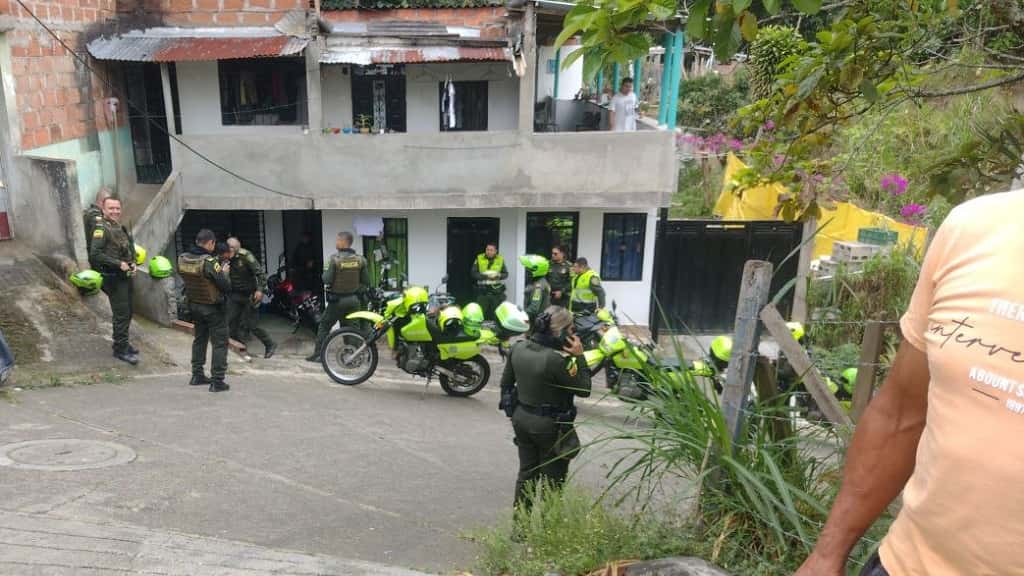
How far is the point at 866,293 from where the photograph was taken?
10.9 metres

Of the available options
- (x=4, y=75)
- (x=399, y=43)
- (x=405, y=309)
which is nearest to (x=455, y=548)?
(x=405, y=309)

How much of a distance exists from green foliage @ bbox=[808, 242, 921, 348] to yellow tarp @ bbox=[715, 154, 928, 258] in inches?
17.5

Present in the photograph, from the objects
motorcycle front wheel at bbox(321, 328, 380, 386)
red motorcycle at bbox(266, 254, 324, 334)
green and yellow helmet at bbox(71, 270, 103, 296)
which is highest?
green and yellow helmet at bbox(71, 270, 103, 296)

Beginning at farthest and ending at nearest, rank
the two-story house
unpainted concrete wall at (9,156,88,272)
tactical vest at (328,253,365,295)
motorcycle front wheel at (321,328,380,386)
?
the two-story house
tactical vest at (328,253,365,295)
motorcycle front wheel at (321,328,380,386)
unpainted concrete wall at (9,156,88,272)

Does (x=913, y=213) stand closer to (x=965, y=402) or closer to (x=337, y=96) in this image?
(x=337, y=96)

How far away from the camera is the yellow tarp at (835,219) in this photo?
12.2 m

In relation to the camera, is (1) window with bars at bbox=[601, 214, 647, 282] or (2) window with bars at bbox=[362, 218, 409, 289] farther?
(1) window with bars at bbox=[601, 214, 647, 282]

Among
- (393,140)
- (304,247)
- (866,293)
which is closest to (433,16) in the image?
(393,140)

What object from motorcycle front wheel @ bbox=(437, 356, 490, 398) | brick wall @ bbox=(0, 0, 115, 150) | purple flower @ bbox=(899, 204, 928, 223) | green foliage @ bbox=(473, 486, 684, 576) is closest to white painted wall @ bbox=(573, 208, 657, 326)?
purple flower @ bbox=(899, 204, 928, 223)

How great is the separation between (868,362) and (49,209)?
8796 millimetres

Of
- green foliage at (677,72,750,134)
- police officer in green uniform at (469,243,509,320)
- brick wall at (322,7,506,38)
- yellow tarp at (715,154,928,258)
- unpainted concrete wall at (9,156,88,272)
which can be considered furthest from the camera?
green foliage at (677,72,750,134)

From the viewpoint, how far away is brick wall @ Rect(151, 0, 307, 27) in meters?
12.3

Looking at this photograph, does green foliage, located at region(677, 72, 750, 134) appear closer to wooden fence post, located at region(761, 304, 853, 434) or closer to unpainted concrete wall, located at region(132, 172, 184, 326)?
unpainted concrete wall, located at region(132, 172, 184, 326)

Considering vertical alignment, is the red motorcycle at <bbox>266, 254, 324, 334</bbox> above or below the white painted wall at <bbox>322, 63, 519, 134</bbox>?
below
